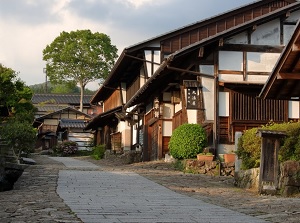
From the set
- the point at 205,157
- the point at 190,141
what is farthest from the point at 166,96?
the point at 205,157

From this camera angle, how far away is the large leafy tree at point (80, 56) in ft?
208

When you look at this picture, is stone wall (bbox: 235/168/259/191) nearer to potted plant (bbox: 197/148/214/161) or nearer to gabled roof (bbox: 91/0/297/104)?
potted plant (bbox: 197/148/214/161)

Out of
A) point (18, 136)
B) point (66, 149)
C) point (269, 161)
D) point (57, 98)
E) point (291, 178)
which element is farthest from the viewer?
point (57, 98)

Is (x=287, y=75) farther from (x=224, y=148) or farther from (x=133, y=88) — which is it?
(x=133, y=88)

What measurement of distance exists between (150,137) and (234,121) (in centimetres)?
851

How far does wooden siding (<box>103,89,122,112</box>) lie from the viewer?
131 ft

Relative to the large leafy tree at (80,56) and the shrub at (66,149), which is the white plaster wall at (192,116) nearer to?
the shrub at (66,149)

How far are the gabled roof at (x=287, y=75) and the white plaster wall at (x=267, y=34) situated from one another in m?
7.59

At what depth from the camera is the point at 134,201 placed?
10.8 metres

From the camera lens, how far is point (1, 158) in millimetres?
13000

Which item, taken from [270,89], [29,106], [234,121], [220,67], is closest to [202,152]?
[234,121]

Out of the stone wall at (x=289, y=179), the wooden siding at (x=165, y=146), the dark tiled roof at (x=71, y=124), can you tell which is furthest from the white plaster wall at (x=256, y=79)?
the dark tiled roof at (x=71, y=124)

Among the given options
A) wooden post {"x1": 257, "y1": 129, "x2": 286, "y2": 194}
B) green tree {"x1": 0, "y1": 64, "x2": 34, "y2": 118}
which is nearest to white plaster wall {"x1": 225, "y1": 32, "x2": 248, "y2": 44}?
wooden post {"x1": 257, "y1": 129, "x2": 286, "y2": 194}

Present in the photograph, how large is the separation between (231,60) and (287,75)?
892 cm
